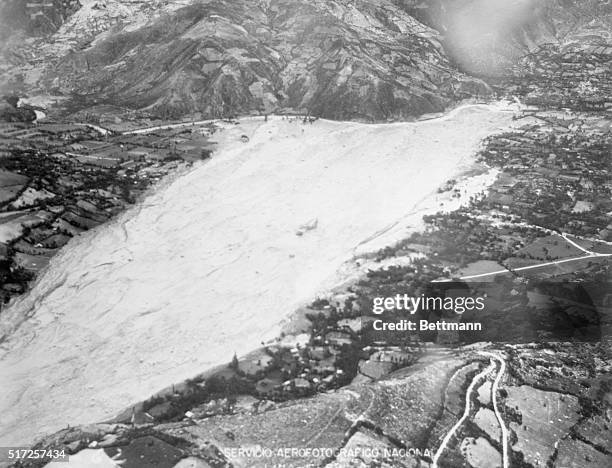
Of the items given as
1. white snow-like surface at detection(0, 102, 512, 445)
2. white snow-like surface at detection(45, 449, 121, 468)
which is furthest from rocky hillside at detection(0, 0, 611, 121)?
white snow-like surface at detection(45, 449, 121, 468)

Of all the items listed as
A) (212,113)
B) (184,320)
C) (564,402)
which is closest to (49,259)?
(184,320)

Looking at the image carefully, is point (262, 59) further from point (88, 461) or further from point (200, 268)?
point (88, 461)

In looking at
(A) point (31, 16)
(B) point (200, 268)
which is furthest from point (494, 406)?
(A) point (31, 16)

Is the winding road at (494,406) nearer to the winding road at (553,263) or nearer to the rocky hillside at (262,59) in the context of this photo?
the winding road at (553,263)

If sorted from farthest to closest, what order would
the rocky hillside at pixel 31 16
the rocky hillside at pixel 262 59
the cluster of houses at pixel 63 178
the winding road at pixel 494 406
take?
the rocky hillside at pixel 31 16
the rocky hillside at pixel 262 59
the cluster of houses at pixel 63 178
the winding road at pixel 494 406

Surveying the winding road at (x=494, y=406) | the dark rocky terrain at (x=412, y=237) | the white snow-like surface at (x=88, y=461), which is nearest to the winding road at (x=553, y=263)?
the dark rocky terrain at (x=412, y=237)

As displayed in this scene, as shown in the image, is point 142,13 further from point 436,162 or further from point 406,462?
point 406,462

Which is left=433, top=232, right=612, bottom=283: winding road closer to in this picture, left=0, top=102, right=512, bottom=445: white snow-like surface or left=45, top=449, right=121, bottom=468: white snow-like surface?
left=0, top=102, right=512, bottom=445: white snow-like surface

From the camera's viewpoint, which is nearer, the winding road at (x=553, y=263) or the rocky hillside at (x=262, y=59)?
the winding road at (x=553, y=263)
